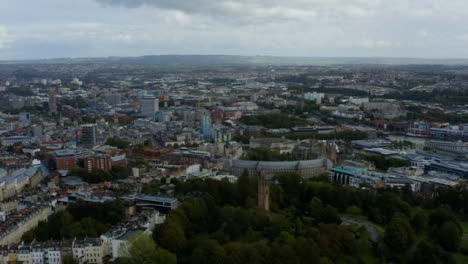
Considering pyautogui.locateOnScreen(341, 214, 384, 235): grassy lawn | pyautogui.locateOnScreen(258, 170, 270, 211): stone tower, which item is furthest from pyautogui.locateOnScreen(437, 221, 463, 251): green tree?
pyautogui.locateOnScreen(258, 170, 270, 211): stone tower

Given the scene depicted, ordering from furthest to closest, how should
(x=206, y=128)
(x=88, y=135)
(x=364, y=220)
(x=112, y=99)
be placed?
(x=112, y=99) → (x=206, y=128) → (x=88, y=135) → (x=364, y=220)

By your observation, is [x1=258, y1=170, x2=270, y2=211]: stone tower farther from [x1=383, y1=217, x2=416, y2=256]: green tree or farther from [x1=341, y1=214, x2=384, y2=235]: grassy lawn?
[x1=383, y1=217, x2=416, y2=256]: green tree

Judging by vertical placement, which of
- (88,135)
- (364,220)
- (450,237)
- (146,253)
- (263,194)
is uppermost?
(263,194)

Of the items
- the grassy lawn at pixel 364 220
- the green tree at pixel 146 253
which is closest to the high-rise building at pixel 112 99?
the grassy lawn at pixel 364 220

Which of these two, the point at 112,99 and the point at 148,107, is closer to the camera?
the point at 148,107

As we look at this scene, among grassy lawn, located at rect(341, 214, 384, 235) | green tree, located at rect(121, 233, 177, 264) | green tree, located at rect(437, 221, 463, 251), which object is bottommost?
grassy lawn, located at rect(341, 214, 384, 235)

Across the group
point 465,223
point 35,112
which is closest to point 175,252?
point 465,223

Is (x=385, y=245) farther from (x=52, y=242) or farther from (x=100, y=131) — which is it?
(x=100, y=131)

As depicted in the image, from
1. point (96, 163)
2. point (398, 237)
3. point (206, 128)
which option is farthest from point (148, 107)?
Answer: point (398, 237)

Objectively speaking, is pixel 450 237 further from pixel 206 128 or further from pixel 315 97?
pixel 315 97

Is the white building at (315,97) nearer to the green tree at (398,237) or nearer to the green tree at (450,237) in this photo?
the green tree at (450,237)

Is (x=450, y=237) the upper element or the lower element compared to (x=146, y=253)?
lower
